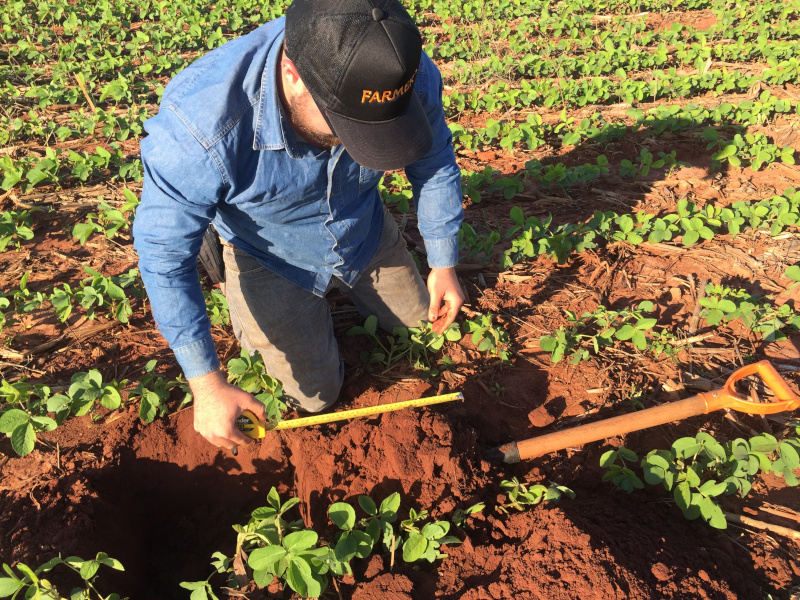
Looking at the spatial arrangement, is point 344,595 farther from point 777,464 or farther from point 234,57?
point 234,57

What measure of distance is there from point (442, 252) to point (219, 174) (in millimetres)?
1297

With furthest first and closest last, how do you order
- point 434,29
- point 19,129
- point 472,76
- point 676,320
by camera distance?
point 434,29 < point 472,76 < point 19,129 < point 676,320

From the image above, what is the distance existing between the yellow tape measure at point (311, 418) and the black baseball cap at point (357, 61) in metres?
1.12

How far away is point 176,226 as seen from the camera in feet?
6.88

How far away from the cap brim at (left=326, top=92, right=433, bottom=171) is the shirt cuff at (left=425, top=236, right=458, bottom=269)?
892 millimetres

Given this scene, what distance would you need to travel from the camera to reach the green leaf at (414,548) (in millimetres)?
2178

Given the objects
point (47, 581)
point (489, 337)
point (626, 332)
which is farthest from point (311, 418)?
point (626, 332)

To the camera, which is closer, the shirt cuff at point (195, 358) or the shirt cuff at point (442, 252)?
the shirt cuff at point (195, 358)

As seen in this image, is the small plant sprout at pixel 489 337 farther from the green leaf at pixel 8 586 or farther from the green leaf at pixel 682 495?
the green leaf at pixel 8 586

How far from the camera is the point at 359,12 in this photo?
1828 millimetres

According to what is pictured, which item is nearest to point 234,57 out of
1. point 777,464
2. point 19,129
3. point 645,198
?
point 777,464

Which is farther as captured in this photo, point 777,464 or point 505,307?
point 505,307

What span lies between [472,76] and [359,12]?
222 inches

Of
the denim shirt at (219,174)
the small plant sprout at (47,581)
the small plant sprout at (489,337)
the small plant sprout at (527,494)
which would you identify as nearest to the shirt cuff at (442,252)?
the small plant sprout at (489,337)
